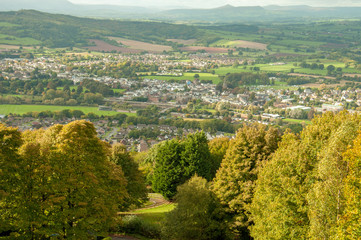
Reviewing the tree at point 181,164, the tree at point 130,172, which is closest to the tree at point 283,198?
the tree at point 130,172

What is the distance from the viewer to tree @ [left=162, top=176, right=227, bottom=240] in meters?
28.5

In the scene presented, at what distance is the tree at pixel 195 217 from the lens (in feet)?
93.7

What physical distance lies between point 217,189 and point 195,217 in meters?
3.39

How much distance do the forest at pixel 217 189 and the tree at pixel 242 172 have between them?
0.08 meters

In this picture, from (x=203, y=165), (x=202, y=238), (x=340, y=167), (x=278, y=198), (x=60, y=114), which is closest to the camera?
(x=340, y=167)

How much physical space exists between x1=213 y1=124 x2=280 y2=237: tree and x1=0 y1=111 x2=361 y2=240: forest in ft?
0.27

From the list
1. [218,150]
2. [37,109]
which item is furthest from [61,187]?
[37,109]

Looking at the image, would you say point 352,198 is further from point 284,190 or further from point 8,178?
point 8,178

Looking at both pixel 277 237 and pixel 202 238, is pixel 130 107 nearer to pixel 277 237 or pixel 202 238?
pixel 202 238

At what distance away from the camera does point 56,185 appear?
20828 mm

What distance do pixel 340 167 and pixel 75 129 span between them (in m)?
15.7

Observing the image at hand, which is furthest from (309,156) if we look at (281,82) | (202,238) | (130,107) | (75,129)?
(281,82)

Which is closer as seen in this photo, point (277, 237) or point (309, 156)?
point (277, 237)

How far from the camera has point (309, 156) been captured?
77.0 feet
